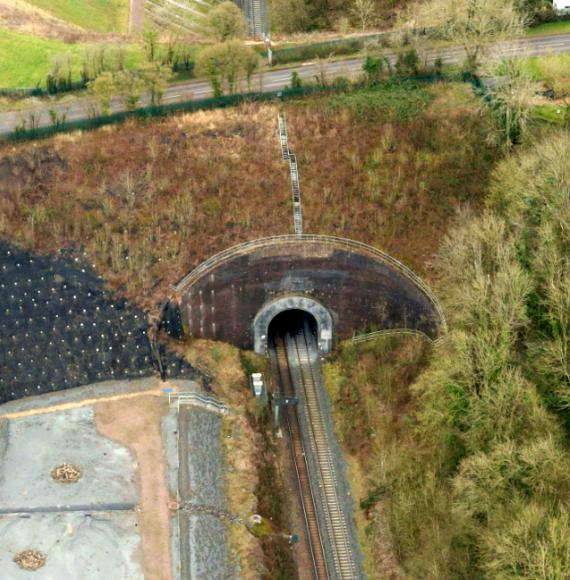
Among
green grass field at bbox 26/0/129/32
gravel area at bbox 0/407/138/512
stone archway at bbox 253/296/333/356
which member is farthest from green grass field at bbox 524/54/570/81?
green grass field at bbox 26/0/129/32

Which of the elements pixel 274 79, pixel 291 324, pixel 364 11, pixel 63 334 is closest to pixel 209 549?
pixel 63 334

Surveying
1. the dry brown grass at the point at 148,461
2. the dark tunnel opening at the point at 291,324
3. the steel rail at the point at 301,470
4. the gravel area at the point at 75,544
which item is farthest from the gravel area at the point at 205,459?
the dark tunnel opening at the point at 291,324

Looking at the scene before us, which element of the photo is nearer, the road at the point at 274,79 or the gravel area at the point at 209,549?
the gravel area at the point at 209,549

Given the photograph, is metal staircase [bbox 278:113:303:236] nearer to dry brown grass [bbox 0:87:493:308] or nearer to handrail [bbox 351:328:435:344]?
dry brown grass [bbox 0:87:493:308]

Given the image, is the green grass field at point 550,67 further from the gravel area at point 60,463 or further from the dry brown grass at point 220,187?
the gravel area at point 60,463

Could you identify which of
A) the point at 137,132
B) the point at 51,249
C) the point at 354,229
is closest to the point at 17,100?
the point at 137,132

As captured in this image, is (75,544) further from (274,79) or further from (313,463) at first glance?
(274,79)
